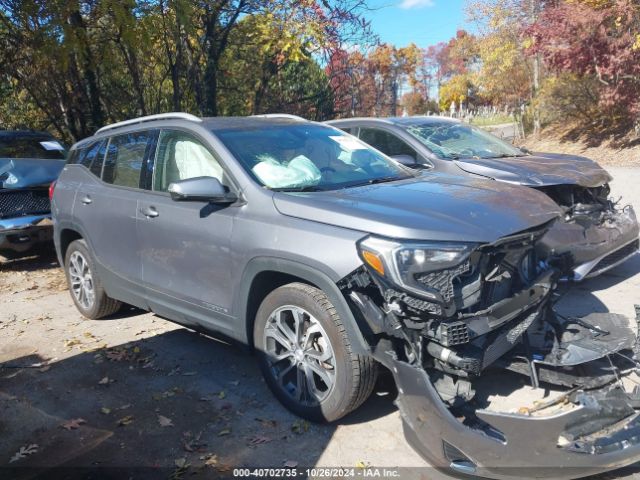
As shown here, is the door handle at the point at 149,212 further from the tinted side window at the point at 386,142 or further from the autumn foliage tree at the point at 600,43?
the autumn foliage tree at the point at 600,43

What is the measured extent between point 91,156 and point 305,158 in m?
2.55

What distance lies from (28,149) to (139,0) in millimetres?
3338

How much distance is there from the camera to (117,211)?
487cm

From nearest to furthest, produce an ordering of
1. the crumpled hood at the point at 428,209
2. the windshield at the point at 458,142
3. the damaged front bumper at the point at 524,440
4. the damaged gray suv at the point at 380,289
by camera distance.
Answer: the damaged front bumper at the point at 524,440
the damaged gray suv at the point at 380,289
the crumpled hood at the point at 428,209
the windshield at the point at 458,142

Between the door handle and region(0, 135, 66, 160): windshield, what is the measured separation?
5107 mm

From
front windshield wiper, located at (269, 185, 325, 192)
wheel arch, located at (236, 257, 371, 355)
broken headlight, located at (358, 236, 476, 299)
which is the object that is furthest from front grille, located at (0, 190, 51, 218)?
broken headlight, located at (358, 236, 476, 299)

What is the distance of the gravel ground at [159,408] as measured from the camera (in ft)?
10.8

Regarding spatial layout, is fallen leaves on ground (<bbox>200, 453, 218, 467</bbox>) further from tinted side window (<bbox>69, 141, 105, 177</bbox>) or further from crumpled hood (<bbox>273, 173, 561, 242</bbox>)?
tinted side window (<bbox>69, 141, 105, 177</bbox>)

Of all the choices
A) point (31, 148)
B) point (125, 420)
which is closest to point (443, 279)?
point (125, 420)

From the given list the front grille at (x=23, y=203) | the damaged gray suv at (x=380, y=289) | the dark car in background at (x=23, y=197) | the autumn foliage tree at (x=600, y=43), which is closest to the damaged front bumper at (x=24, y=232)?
the dark car in background at (x=23, y=197)

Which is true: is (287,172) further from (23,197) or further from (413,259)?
(23,197)

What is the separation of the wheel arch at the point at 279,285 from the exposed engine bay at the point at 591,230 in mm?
2412

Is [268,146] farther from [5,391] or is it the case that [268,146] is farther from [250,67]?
[250,67]

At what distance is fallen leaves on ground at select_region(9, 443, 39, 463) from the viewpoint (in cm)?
344
